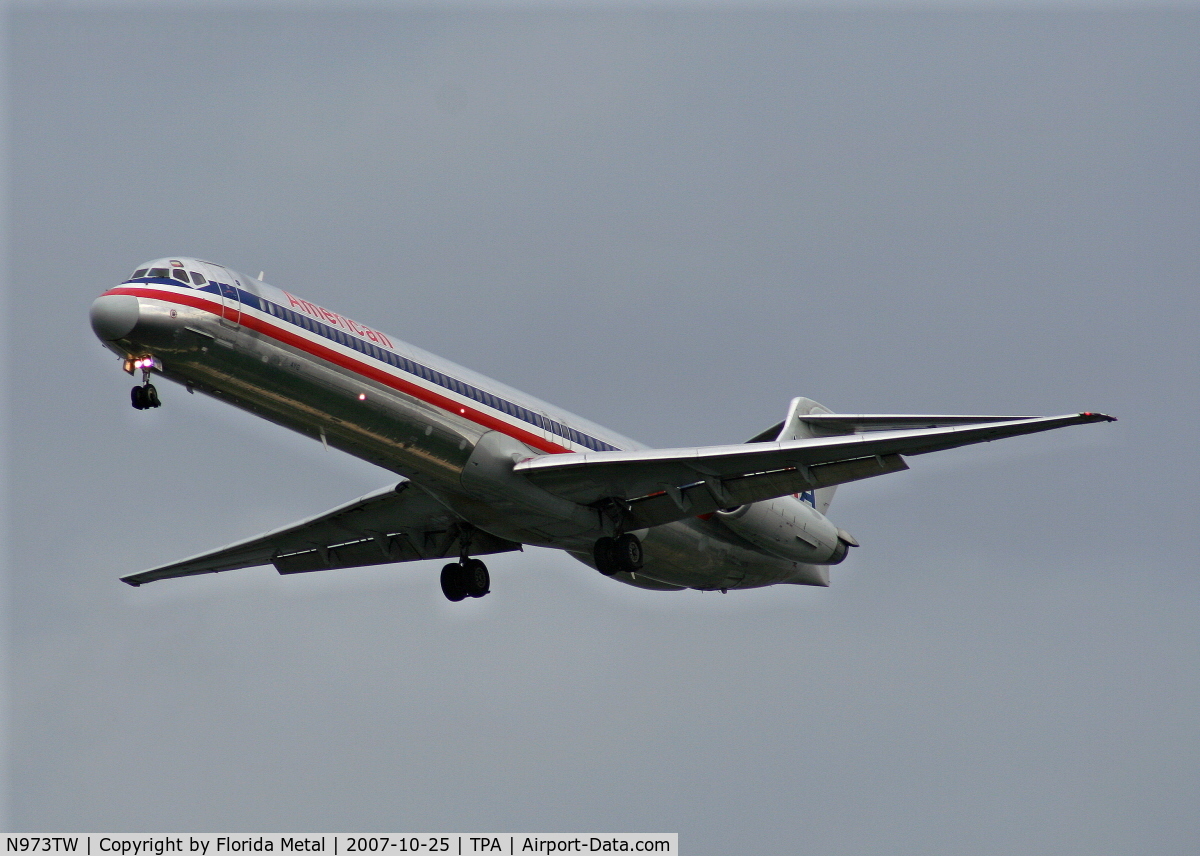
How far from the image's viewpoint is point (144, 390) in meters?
27.4

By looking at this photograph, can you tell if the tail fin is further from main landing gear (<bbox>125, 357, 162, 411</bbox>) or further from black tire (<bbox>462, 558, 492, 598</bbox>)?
main landing gear (<bbox>125, 357, 162, 411</bbox>)

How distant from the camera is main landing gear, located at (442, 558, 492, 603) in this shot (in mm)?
35562

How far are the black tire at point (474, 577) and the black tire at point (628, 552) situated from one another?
13.4 feet

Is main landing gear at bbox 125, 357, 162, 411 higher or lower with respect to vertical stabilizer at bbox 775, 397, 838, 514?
lower

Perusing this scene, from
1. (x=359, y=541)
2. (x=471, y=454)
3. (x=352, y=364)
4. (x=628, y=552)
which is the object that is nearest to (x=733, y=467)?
(x=628, y=552)

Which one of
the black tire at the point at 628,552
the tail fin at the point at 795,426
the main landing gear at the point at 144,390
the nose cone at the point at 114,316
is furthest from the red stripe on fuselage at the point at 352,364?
the tail fin at the point at 795,426

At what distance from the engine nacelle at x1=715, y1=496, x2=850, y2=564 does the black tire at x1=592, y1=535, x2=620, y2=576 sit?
2.69 m

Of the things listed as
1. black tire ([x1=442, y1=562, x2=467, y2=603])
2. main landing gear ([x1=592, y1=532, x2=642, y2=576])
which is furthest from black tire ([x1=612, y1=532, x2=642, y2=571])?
black tire ([x1=442, y1=562, x2=467, y2=603])

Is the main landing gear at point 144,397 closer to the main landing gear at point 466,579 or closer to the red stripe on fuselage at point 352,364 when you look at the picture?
the red stripe on fuselage at point 352,364

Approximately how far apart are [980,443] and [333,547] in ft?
51.1

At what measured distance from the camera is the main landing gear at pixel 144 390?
2733cm

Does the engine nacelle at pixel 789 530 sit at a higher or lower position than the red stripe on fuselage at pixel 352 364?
lower

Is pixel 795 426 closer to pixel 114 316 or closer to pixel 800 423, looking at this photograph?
pixel 800 423

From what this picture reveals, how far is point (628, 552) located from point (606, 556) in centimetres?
46
